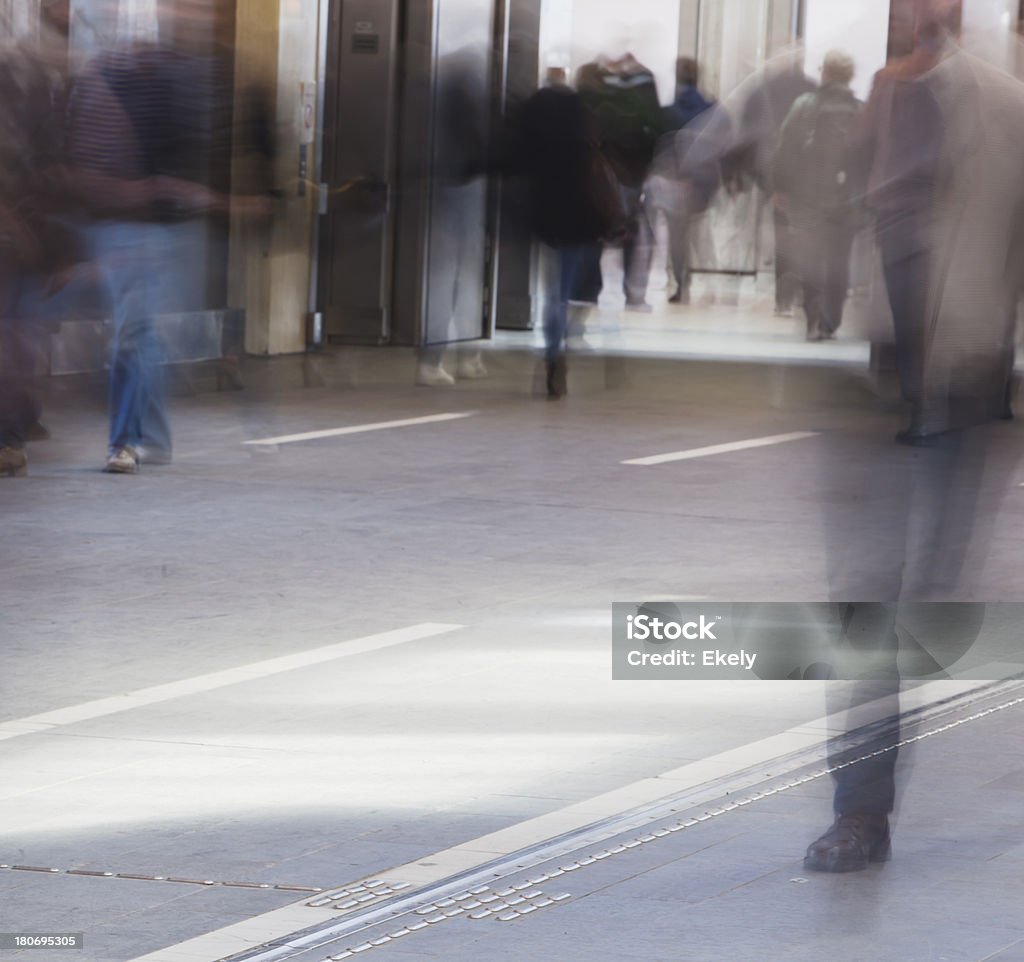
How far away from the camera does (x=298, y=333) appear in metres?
11.8

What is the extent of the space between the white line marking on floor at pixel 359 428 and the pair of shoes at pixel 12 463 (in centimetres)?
113

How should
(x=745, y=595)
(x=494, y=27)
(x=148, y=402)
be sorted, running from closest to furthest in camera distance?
(x=494, y=27) → (x=745, y=595) → (x=148, y=402)

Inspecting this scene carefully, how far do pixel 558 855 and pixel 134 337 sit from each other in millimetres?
4470

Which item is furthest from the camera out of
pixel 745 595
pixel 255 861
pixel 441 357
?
pixel 441 357

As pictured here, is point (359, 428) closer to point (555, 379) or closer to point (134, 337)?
point (134, 337)

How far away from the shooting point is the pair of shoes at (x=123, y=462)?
283 inches

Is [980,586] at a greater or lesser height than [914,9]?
lesser

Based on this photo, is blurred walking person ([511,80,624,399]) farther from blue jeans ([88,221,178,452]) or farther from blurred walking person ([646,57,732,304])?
blue jeans ([88,221,178,452])

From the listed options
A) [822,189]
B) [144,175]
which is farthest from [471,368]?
[822,189]

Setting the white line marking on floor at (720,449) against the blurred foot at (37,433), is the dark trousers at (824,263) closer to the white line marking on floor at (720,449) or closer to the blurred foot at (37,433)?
the white line marking on floor at (720,449)

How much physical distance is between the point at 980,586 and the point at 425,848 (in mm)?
2614

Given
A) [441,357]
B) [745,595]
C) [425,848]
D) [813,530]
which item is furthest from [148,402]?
[425,848]

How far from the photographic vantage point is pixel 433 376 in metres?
10.7

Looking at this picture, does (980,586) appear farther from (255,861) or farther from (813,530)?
(255,861)
